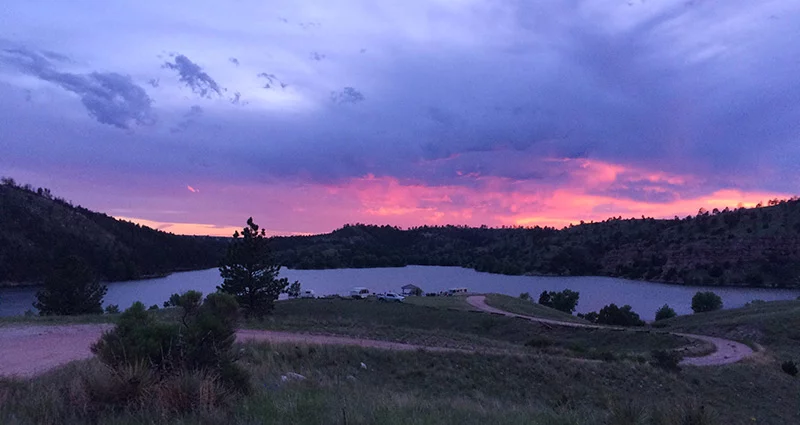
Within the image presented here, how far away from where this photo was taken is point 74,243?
93188 millimetres

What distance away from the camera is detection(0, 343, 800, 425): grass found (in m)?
6.43

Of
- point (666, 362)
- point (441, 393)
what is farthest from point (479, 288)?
point (441, 393)

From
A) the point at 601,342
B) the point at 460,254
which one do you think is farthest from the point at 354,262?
the point at 601,342

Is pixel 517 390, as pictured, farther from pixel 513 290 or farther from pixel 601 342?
pixel 513 290

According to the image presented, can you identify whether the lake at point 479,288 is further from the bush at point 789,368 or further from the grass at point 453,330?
the bush at point 789,368

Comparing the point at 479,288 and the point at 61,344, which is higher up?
the point at 61,344

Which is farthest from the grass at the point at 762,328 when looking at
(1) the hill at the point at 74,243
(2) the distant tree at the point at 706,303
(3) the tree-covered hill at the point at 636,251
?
(3) the tree-covered hill at the point at 636,251

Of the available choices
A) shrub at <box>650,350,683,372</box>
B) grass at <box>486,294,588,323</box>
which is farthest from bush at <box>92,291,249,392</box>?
grass at <box>486,294,588,323</box>

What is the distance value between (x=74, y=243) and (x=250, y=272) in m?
67.2

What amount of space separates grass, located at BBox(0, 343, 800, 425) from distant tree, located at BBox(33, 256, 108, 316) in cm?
3390

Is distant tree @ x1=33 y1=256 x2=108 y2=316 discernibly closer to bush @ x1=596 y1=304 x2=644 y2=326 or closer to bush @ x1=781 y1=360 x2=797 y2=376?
bush @ x1=781 y1=360 x2=797 y2=376

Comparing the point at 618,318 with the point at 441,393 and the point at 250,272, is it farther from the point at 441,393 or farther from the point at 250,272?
the point at 441,393

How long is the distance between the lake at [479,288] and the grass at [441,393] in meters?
58.5

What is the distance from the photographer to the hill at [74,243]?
8400 cm
